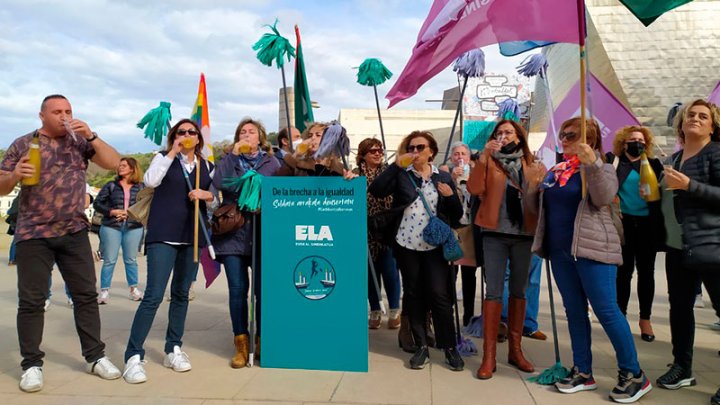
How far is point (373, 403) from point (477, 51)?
328 centimetres

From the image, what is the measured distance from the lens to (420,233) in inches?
162

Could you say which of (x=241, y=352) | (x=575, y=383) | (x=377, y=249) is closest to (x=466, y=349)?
(x=575, y=383)

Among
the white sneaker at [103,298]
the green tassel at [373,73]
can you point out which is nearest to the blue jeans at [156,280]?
the green tassel at [373,73]

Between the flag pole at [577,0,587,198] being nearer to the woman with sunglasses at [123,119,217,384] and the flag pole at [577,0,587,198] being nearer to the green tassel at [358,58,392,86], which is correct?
the green tassel at [358,58,392,86]

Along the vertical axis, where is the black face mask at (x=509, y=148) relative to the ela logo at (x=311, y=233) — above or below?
above

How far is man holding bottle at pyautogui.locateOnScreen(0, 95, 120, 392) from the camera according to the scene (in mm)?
3668

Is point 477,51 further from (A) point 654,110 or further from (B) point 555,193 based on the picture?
(A) point 654,110

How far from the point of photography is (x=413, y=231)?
415cm

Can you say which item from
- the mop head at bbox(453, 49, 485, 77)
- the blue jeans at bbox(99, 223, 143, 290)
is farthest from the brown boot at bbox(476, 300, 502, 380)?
the blue jeans at bbox(99, 223, 143, 290)

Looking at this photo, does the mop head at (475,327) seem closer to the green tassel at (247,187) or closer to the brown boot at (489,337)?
the brown boot at (489,337)

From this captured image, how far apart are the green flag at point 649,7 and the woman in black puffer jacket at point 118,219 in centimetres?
584

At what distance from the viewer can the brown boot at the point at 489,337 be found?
3840 mm

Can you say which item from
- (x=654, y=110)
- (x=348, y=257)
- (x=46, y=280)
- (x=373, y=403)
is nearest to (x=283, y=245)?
(x=348, y=257)

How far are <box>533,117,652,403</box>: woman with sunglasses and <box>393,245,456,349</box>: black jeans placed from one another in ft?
A: 2.58
